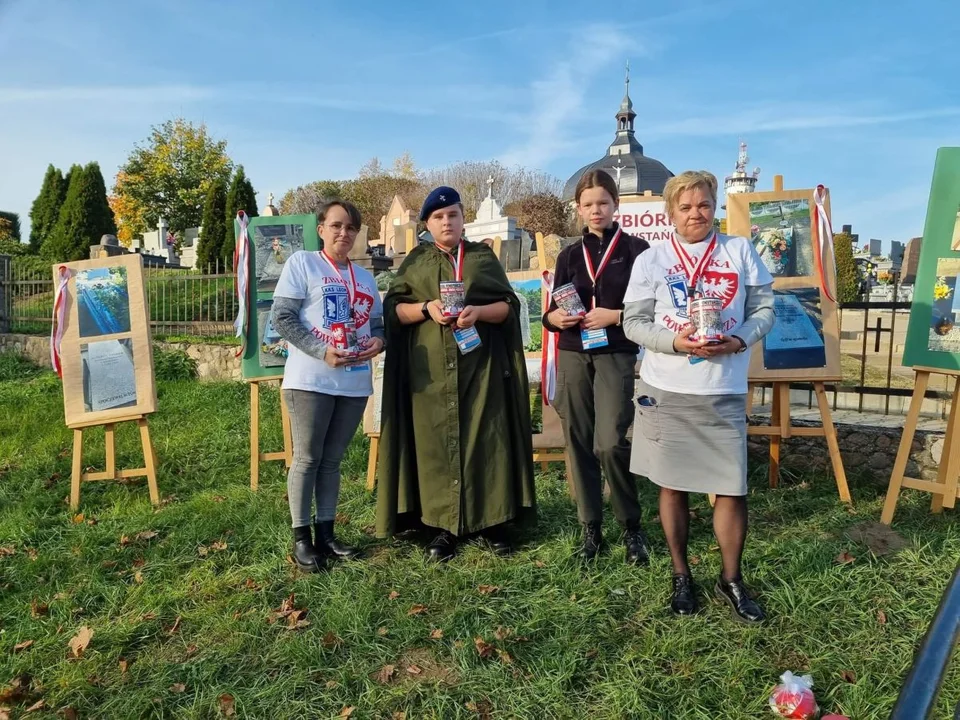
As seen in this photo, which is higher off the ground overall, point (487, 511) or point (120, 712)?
point (487, 511)

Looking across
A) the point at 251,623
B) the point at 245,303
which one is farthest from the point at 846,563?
the point at 245,303

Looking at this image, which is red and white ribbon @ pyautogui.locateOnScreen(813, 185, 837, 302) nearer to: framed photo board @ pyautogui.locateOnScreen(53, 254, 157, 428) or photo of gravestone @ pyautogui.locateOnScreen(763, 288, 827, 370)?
photo of gravestone @ pyautogui.locateOnScreen(763, 288, 827, 370)

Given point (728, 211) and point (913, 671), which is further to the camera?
point (728, 211)

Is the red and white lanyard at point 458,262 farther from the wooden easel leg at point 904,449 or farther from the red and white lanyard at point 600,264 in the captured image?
the wooden easel leg at point 904,449

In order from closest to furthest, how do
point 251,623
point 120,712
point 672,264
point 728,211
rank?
point 120,712 → point 672,264 → point 251,623 → point 728,211

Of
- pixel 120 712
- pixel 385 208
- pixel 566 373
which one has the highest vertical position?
pixel 385 208

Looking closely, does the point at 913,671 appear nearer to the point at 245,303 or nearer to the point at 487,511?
the point at 487,511

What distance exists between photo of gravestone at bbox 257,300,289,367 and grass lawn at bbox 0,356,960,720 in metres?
1.20

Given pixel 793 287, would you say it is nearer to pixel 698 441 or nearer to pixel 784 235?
pixel 784 235

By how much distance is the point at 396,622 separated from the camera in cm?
284

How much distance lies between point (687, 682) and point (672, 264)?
1603mm

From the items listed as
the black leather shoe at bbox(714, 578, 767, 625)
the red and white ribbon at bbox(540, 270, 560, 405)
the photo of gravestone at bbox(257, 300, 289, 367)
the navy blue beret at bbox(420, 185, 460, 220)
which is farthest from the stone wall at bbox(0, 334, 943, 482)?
the photo of gravestone at bbox(257, 300, 289, 367)

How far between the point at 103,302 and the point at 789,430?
16.2ft

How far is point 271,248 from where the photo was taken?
5031mm
